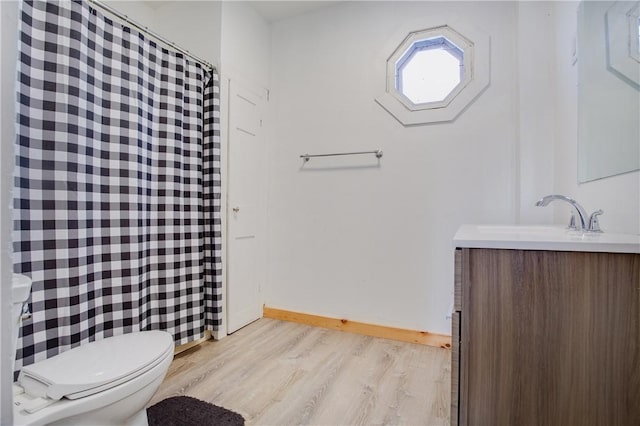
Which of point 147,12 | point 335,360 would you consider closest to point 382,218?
point 335,360

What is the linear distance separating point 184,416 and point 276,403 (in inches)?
15.7

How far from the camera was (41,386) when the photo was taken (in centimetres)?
90

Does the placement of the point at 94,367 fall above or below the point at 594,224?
below

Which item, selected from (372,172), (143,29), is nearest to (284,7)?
(143,29)

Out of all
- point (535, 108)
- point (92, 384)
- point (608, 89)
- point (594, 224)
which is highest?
point (535, 108)

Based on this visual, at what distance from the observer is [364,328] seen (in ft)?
7.48

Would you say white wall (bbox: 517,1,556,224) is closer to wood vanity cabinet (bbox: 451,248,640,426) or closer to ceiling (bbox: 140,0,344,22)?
wood vanity cabinet (bbox: 451,248,640,426)

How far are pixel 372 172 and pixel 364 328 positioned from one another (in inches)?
46.6

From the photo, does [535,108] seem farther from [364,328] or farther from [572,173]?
[364,328]

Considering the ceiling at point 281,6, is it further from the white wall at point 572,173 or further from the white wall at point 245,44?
the white wall at point 572,173

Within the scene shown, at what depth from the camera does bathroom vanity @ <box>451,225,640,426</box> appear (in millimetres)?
729

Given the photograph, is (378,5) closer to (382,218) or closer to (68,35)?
(382,218)

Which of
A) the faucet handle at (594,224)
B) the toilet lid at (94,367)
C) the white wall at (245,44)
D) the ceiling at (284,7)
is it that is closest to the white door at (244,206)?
the white wall at (245,44)

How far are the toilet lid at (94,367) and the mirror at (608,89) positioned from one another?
1.81 meters
